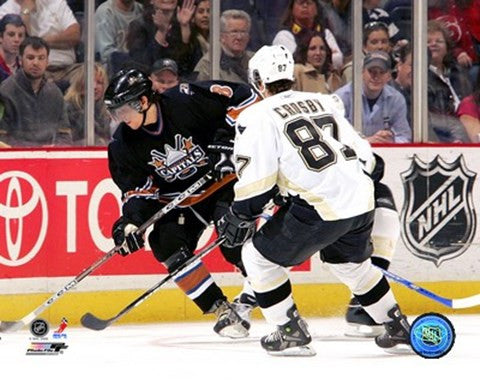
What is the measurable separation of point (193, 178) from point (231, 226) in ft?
2.72

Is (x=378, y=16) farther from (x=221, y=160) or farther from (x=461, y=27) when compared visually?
(x=221, y=160)

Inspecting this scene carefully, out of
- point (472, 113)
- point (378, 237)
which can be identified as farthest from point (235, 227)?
point (472, 113)

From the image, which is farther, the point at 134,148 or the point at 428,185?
the point at 428,185

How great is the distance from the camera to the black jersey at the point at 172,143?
595 cm

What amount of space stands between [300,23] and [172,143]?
5.04 ft

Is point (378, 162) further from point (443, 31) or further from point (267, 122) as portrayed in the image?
point (443, 31)

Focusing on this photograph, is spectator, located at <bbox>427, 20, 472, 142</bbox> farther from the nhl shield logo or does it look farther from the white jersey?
the white jersey

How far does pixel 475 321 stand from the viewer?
22.2ft

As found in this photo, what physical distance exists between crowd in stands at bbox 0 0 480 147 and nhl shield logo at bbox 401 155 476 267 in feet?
0.79

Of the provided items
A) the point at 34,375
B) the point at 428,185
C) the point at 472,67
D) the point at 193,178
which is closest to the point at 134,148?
the point at 193,178

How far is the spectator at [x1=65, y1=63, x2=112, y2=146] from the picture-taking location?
22.5ft

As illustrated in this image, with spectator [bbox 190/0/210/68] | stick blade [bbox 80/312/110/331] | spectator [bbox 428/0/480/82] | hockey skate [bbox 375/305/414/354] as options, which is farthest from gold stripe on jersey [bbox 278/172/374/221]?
spectator [bbox 428/0/480/82]

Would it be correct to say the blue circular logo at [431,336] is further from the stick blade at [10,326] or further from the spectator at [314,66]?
the spectator at [314,66]

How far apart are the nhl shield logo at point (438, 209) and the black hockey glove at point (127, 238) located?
167 centimetres
